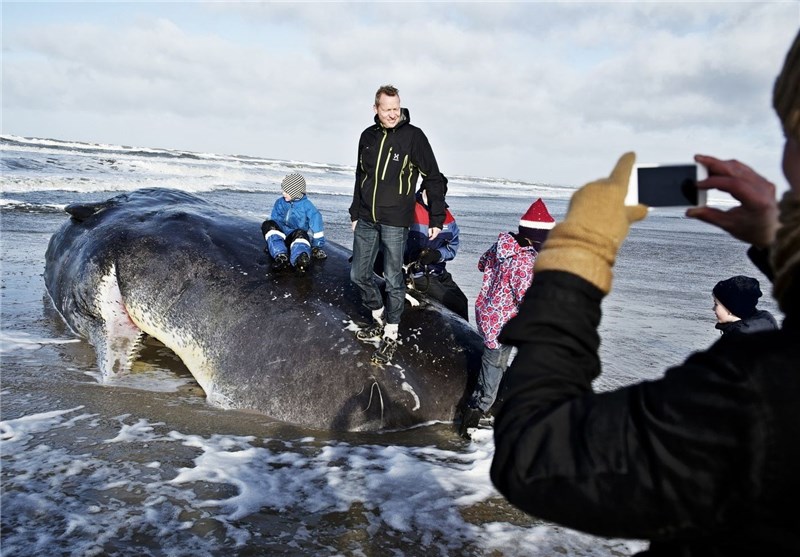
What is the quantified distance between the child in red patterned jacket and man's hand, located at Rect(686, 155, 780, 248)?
331 cm

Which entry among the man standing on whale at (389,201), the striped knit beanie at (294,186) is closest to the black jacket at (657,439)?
the man standing on whale at (389,201)

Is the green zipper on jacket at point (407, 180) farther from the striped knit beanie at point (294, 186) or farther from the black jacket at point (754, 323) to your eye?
the black jacket at point (754, 323)

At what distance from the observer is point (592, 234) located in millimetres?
1371

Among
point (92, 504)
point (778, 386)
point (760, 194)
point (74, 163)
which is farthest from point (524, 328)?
point (74, 163)

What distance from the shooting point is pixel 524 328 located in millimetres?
1368

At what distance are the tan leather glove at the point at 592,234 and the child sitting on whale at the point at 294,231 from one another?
14.3 ft

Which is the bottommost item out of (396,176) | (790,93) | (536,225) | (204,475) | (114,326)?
(204,475)

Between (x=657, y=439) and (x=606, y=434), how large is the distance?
0.09 meters

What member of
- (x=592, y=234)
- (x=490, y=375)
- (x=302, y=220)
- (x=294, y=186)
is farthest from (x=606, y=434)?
(x=294, y=186)

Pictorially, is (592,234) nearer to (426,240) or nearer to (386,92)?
(386,92)

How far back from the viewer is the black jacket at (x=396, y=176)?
5301 mm

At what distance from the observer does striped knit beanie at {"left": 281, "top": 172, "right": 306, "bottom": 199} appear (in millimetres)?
6137

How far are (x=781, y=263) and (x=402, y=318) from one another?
4.40 meters

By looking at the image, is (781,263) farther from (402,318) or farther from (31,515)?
(402,318)
